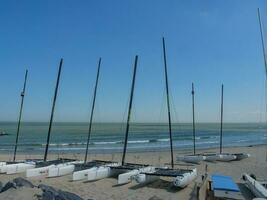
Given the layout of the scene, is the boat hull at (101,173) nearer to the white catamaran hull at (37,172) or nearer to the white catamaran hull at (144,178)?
the white catamaran hull at (144,178)

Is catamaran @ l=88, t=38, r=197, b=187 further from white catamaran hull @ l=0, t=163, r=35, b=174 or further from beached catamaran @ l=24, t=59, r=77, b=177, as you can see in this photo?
white catamaran hull @ l=0, t=163, r=35, b=174

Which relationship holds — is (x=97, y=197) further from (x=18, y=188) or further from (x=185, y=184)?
(x=185, y=184)

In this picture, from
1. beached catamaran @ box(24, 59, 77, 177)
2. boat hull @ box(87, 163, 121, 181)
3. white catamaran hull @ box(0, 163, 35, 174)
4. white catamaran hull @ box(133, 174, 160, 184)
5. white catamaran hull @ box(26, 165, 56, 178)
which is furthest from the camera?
white catamaran hull @ box(0, 163, 35, 174)

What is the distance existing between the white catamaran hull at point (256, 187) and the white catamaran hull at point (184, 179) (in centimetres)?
296

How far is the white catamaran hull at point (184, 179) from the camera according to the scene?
16.1 m

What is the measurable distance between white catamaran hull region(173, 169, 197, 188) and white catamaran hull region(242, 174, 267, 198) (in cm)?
296

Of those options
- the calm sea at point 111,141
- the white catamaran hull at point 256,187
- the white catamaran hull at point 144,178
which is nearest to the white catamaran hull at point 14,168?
the white catamaran hull at point 144,178

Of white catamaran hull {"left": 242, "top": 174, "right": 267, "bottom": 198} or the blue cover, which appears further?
white catamaran hull {"left": 242, "top": 174, "right": 267, "bottom": 198}

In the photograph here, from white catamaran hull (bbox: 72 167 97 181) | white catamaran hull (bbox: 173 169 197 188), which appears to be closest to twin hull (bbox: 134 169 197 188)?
white catamaran hull (bbox: 173 169 197 188)

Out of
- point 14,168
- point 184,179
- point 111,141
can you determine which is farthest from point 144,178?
point 111,141

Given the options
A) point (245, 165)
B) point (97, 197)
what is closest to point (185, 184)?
point (97, 197)

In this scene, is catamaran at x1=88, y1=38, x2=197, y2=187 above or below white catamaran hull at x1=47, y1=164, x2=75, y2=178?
above

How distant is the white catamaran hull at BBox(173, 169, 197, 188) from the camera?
52.8ft

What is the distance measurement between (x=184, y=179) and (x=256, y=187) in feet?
11.7
